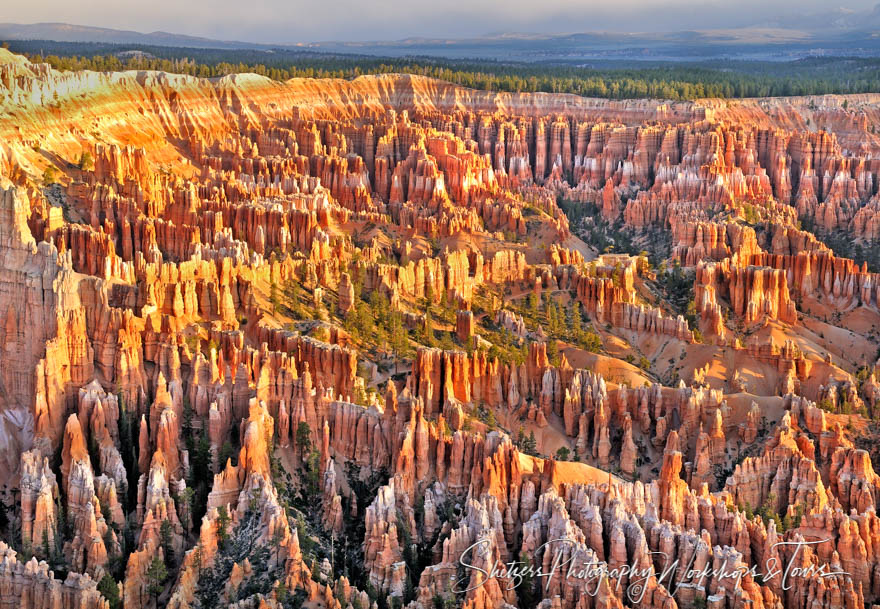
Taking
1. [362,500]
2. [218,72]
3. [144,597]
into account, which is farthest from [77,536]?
[218,72]

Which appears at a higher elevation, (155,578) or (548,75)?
(548,75)

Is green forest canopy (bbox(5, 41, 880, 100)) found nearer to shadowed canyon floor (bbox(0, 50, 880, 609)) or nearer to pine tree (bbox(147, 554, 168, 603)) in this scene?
shadowed canyon floor (bbox(0, 50, 880, 609))

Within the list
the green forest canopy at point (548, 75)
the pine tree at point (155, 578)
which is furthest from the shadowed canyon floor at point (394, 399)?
the green forest canopy at point (548, 75)

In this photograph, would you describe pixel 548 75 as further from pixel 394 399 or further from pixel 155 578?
pixel 155 578

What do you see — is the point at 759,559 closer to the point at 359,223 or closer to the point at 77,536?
the point at 77,536

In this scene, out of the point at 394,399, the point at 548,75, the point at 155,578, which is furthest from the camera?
the point at 548,75

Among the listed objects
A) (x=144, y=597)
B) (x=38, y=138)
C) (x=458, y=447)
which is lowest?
(x=144, y=597)

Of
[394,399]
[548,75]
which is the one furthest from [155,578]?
[548,75]

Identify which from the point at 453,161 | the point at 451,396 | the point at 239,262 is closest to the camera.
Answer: the point at 451,396
